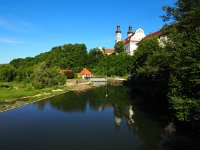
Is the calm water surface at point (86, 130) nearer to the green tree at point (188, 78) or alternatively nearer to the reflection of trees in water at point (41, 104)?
the reflection of trees in water at point (41, 104)

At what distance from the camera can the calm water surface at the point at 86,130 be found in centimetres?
1802

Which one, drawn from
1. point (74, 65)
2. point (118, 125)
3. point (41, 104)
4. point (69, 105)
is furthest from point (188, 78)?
point (74, 65)

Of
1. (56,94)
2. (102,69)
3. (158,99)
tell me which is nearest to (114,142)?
(158,99)

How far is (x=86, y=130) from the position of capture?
22.2 m

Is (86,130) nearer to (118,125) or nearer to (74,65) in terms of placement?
(118,125)

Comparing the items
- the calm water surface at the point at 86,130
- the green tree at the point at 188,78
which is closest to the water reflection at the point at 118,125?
the calm water surface at the point at 86,130

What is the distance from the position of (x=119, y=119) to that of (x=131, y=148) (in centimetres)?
952

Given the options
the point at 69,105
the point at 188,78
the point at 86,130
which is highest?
the point at 188,78

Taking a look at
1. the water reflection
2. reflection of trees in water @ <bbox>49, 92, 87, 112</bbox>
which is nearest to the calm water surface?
the water reflection

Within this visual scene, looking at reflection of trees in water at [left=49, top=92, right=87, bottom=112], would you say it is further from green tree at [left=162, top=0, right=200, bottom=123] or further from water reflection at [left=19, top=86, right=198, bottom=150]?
green tree at [left=162, top=0, right=200, bottom=123]

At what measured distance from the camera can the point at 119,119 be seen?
26.9 meters

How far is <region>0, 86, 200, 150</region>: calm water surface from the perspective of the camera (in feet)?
59.1

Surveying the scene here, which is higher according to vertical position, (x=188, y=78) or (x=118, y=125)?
(x=188, y=78)

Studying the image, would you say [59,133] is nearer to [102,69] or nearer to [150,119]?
[150,119]
